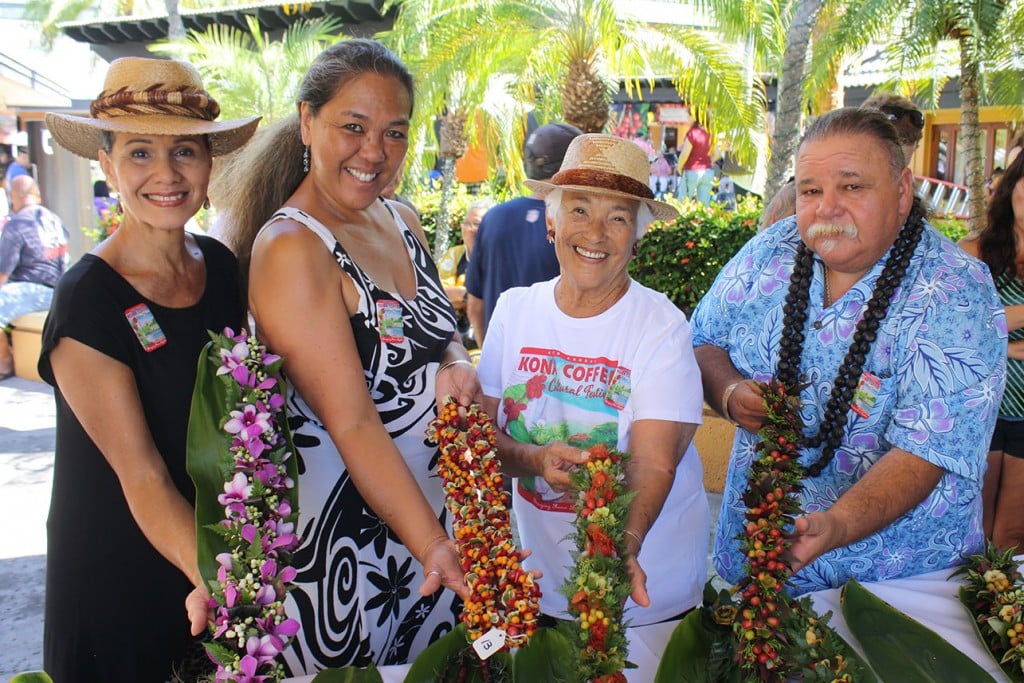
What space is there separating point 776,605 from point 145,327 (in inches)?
60.0

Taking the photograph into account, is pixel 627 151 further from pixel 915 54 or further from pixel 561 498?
pixel 915 54

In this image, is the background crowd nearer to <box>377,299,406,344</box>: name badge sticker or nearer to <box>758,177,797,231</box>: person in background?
<box>377,299,406,344</box>: name badge sticker

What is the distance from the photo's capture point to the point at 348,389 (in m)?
2.03

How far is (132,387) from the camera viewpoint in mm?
1938

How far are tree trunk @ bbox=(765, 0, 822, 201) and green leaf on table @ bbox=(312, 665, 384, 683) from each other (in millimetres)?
6450

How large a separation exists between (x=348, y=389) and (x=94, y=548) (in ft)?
2.32

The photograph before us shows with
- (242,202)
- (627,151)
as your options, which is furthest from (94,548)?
(627,151)

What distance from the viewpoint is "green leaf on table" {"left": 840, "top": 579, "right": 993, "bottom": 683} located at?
2.01 meters

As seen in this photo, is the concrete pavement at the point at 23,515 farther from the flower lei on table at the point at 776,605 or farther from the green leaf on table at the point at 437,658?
the flower lei on table at the point at 776,605

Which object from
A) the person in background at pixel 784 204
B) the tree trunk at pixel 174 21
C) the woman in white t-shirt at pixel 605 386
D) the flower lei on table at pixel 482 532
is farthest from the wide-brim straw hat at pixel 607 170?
the tree trunk at pixel 174 21

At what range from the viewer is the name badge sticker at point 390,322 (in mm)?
2197

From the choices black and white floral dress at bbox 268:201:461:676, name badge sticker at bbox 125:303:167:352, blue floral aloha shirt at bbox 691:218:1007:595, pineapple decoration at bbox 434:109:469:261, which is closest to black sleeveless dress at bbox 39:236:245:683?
name badge sticker at bbox 125:303:167:352

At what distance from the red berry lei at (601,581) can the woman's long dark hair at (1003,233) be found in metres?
2.35

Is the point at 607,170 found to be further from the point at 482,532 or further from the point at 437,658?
the point at 437,658
